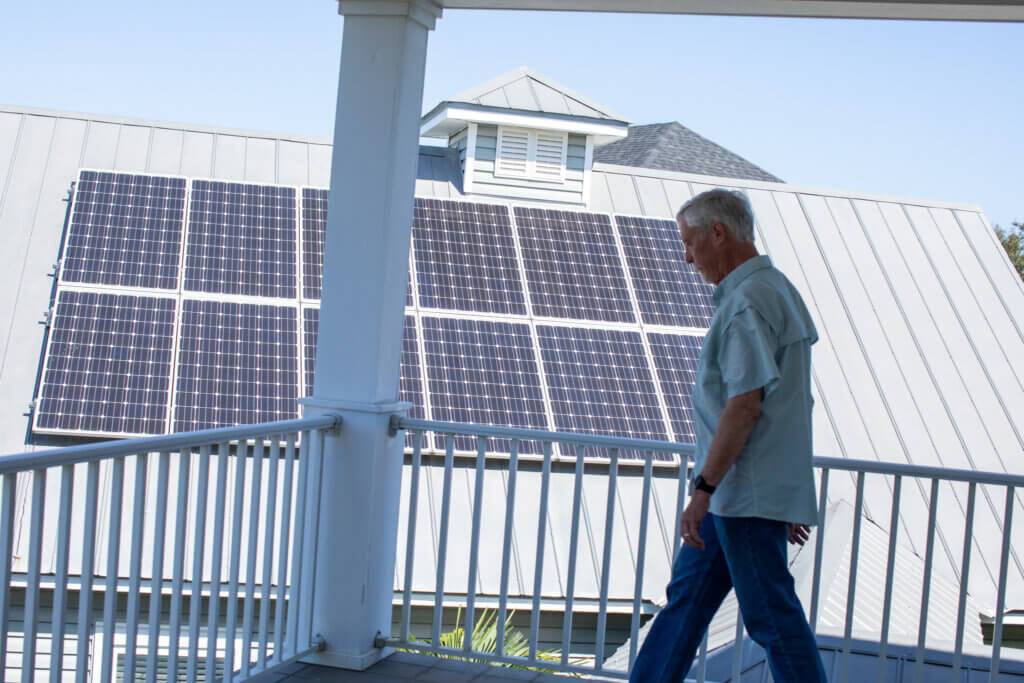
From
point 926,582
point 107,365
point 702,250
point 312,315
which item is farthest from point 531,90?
point 702,250

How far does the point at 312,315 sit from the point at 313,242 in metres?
1.02

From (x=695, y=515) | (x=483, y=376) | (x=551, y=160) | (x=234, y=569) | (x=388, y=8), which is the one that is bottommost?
(x=234, y=569)

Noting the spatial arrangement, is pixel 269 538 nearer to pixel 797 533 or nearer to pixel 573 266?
pixel 797 533

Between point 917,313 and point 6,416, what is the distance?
25.1ft

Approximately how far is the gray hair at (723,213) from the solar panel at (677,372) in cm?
478

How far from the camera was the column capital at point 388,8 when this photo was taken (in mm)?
3840

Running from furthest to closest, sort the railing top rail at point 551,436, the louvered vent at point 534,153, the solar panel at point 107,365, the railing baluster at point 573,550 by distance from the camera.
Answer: the louvered vent at point 534,153 < the solar panel at point 107,365 < the railing baluster at point 573,550 < the railing top rail at point 551,436

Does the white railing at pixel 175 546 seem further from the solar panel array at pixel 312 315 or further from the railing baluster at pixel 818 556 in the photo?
the solar panel array at pixel 312 315

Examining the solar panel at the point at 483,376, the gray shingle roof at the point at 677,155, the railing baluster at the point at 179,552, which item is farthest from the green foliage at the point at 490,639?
the gray shingle roof at the point at 677,155

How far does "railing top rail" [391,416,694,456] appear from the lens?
3771 millimetres

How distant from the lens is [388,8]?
3.84 m

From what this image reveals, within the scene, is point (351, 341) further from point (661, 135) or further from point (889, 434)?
point (661, 135)

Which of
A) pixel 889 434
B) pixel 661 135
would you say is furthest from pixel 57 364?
pixel 661 135

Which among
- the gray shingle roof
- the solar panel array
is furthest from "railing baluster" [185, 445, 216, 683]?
the gray shingle roof
